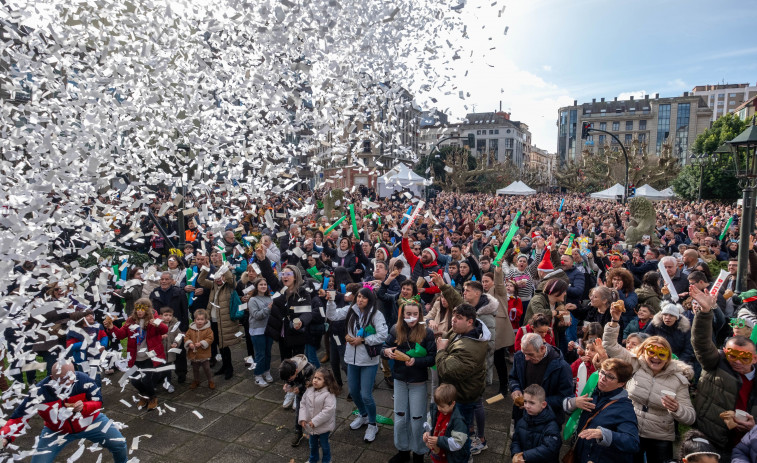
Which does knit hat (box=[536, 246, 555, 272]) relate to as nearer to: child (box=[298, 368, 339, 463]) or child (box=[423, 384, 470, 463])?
child (box=[423, 384, 470, 463])

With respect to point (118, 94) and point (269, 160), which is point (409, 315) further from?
point (118, 94)

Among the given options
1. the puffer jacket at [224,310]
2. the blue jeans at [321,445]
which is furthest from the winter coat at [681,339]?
the puffer jacket at [224,310]

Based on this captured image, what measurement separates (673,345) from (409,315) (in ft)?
8.56

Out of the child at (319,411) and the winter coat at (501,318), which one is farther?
the winter coat at (501,318)

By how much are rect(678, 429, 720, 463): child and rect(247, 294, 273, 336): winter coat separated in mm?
4758

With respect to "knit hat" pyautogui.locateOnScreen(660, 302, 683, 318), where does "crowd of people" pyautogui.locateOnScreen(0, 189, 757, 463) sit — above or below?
below

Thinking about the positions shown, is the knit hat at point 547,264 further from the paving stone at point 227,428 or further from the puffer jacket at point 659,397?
the paving stone at point 227,428

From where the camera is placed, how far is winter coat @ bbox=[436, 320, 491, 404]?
385cm

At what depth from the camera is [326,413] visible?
4.08 metres

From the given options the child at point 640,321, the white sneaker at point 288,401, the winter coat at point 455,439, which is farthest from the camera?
the white sneaker at point 288,401

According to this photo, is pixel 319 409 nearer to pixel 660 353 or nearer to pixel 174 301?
pixel 660 353

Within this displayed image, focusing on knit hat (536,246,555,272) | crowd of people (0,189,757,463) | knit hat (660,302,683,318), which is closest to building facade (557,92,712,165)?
knit hat (536,246,555,272)

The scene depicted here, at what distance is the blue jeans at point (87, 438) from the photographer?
13.0 feet

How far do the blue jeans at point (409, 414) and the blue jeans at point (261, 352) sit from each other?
2539 millimetres
